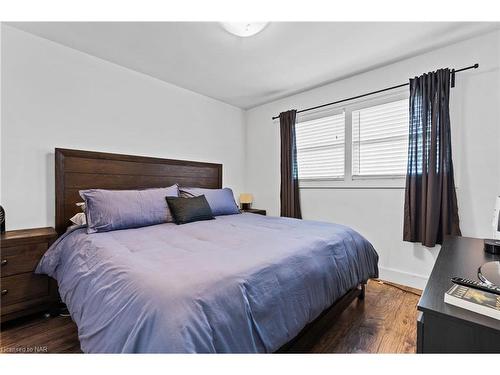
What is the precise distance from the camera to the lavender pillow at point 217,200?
295 cm

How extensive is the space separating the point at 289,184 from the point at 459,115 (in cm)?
197

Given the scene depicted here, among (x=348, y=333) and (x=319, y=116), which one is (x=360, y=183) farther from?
(x=348, y=333)

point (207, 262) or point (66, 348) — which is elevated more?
point (207, 262)

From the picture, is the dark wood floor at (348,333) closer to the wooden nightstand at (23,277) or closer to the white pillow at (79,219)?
the wooden nightstand at (23,277)

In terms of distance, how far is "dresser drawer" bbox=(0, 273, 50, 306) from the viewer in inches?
72.2

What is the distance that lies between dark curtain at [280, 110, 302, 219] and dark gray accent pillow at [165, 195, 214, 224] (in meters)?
1.30

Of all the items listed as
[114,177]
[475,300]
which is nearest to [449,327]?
[475,300]

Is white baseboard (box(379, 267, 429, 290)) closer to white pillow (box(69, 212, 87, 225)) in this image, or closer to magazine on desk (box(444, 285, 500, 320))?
magazine on desk (box(444, 285, 500, 320))

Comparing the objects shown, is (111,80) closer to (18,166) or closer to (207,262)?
(18,166)

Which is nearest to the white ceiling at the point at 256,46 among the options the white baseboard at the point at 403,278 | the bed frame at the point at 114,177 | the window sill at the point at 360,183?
the bed frame at the point at 114,177
